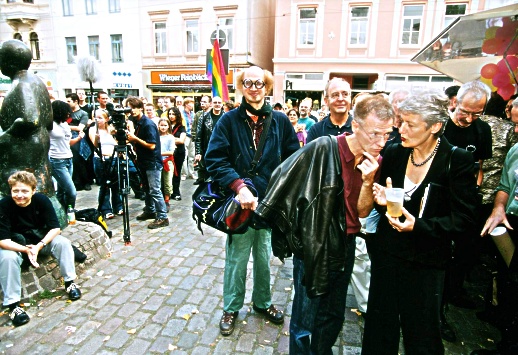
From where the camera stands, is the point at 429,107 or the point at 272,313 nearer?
the point at 429,107

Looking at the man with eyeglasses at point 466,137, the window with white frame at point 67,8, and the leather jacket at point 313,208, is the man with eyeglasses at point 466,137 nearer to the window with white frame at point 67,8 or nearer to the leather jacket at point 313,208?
the leather jacket at point 313,208

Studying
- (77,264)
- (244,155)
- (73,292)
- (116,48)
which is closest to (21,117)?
(77,264)

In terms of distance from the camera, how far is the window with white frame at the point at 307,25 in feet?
58.1

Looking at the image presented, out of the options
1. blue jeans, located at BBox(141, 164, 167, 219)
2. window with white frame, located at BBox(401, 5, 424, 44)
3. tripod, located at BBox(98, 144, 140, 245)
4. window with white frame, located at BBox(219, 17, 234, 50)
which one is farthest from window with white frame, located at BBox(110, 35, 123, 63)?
blue jeans, located at BBox(141, 164, 167, 219)

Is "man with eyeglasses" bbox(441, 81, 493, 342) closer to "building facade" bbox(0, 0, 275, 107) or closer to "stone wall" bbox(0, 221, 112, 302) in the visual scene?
"stone wall" bbox(0, 221, 112, 302)

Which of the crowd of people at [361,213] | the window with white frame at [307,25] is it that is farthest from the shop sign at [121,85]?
the crowd of people at [361,213]

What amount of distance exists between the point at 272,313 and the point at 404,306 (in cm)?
130

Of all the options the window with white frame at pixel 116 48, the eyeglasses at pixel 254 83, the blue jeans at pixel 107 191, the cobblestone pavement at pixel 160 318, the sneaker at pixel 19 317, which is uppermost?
the window with white frame at pixel 116 48

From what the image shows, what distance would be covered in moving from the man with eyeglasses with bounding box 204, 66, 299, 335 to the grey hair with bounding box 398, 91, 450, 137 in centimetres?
109

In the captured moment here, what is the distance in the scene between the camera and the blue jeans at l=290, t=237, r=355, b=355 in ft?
6.43

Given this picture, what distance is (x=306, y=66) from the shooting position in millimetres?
18344

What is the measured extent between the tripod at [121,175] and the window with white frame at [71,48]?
21450 millimetres

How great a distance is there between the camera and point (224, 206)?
8.03 ft

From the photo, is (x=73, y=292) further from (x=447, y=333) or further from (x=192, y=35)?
(x=192, y=35)
